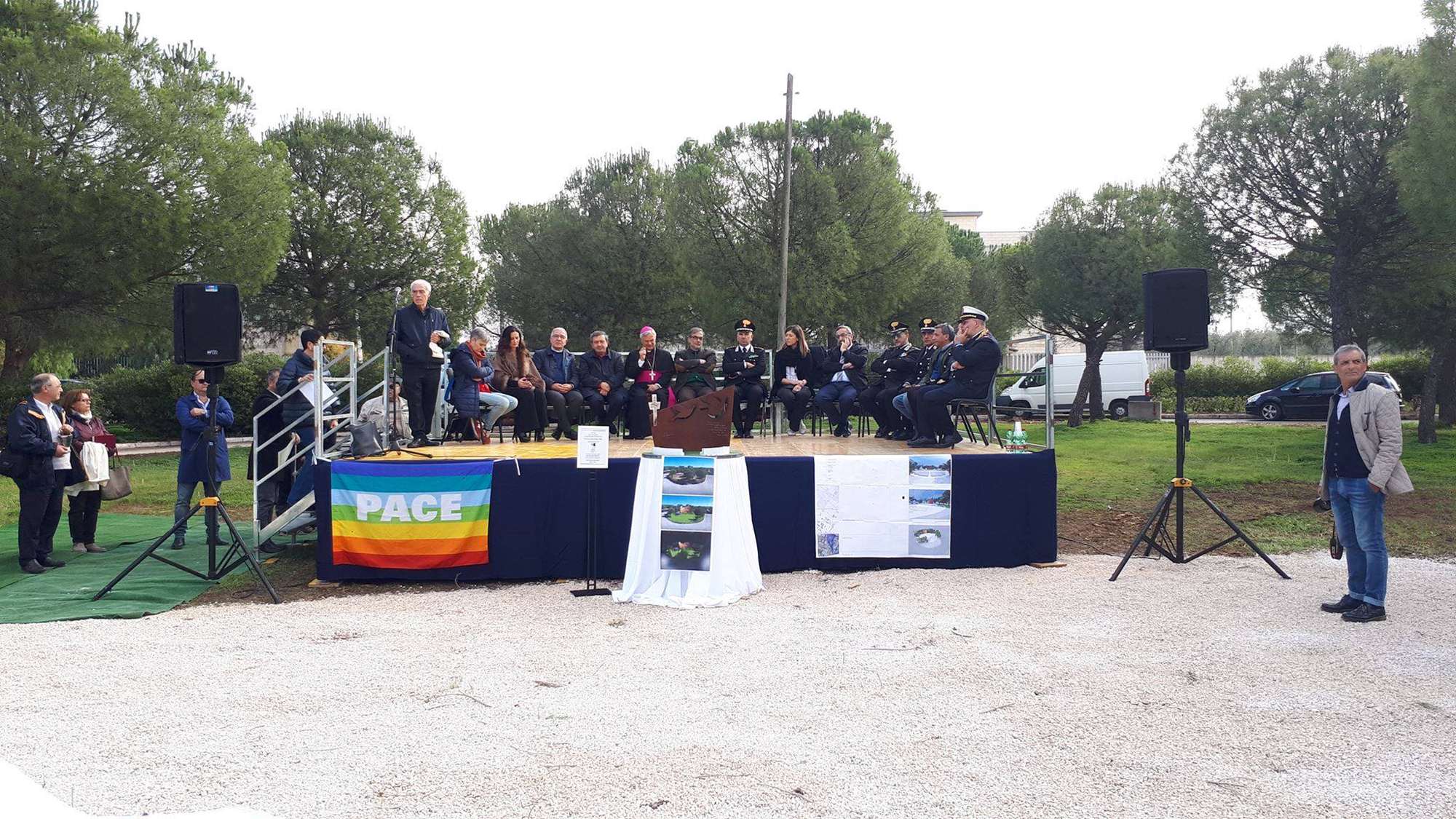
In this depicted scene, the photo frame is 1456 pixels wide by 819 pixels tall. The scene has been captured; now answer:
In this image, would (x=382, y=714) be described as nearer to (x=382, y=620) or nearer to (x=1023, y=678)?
(x=382, y=620)

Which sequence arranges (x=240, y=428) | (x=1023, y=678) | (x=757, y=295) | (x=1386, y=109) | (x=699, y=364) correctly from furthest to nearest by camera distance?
(x=757, y=295), (x=240, y=428), (x=1386, y=109), (x=699, y=364), (x=1023, y=678)

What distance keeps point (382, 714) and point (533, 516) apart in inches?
132

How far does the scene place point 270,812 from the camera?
11.5ft

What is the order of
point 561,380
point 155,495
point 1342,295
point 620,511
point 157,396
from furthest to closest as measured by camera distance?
point 157,396 → point 1342,295 → point 155,495 → point 561,380 → point 620,511

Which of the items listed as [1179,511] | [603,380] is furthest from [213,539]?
[1179,511]

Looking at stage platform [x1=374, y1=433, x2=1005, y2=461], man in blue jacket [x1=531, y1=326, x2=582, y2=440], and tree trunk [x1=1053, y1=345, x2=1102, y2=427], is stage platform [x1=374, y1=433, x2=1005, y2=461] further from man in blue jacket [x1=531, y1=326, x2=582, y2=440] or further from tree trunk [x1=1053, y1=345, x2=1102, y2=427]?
tree trunk [x1=1053, y1=345, x2=1102, y2=427]

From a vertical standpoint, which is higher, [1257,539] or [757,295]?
[757,295]

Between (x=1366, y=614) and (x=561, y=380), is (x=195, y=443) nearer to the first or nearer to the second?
(x=561, y=380)

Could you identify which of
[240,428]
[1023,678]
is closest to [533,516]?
[1023,678]

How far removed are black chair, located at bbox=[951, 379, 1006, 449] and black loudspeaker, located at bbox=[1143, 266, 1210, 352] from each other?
1511 mm

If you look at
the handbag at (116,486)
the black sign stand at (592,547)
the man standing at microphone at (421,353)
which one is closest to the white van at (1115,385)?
the man standing at microphone at (421,353)

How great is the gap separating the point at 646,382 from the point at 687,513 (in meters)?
4.42

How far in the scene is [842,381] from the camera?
38.0 ft

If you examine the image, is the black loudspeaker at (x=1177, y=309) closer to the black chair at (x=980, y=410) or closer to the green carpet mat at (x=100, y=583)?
the black chair at (x=980, y=410)
